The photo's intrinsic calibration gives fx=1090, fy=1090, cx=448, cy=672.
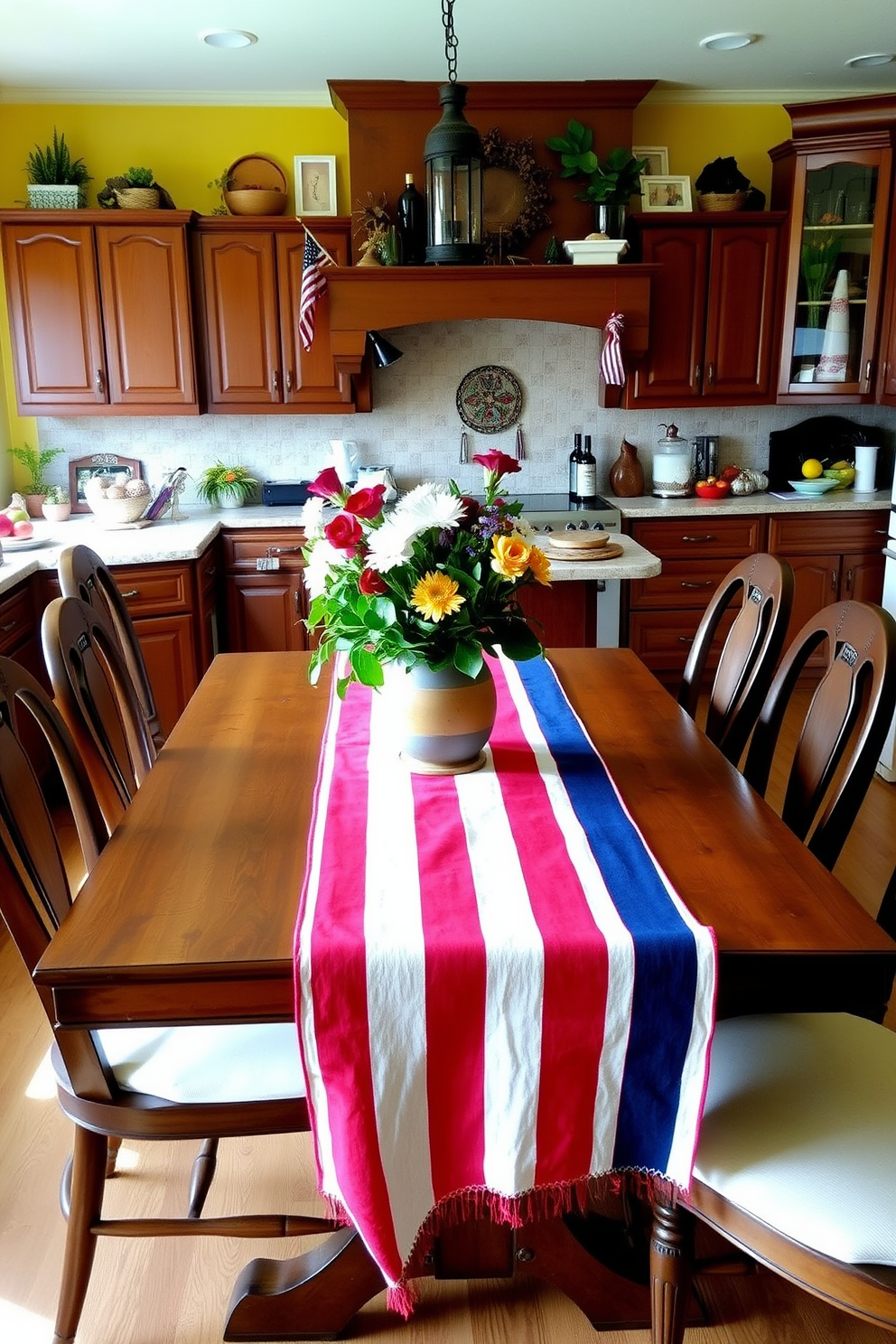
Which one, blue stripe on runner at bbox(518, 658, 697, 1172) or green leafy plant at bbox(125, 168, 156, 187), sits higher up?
green leafy plant at bbox(125, 168, 156, 187)

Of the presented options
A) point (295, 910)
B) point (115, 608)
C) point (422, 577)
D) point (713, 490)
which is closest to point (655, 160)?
point (713, 490)

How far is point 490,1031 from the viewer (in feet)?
4.38

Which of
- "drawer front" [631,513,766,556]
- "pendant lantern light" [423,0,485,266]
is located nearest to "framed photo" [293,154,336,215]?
"pendant lantern light" [423,0,485,266]

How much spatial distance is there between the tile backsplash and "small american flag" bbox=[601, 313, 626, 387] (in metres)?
0.37

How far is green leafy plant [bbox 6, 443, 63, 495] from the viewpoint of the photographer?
4.64 m

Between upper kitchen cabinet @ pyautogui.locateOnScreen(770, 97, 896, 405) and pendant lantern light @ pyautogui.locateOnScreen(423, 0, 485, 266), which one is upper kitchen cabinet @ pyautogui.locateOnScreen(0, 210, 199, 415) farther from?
upper kitchen cabinet @ pyautogui.locateOnScreen(770, 97, 896, 405)

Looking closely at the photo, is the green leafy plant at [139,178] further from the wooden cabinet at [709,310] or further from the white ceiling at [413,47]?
the wooden cabinet at [709,310]

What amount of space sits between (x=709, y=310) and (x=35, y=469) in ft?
9.76

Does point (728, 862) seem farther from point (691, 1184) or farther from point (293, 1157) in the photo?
point (293, 1157)

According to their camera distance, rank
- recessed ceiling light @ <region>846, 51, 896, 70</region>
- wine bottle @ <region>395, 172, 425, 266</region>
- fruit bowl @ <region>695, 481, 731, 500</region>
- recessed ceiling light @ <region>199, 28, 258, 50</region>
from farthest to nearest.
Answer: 1. fruit bowl @ <region>695, 481, 731, 500</region>
2. wine bottle @ <region>395, 172, 425, 266</region>
3. recessed ceiling light @ <region>846, 51, 896, 70</region>
4. recessed ceiling light @ <region>199, 28, 258, 50</region>

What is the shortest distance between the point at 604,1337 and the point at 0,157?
4688 mm

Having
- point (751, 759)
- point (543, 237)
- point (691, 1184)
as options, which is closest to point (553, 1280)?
point (691, 1184)

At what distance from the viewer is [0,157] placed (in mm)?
4480

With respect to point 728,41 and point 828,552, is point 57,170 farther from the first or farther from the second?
point 828,552
